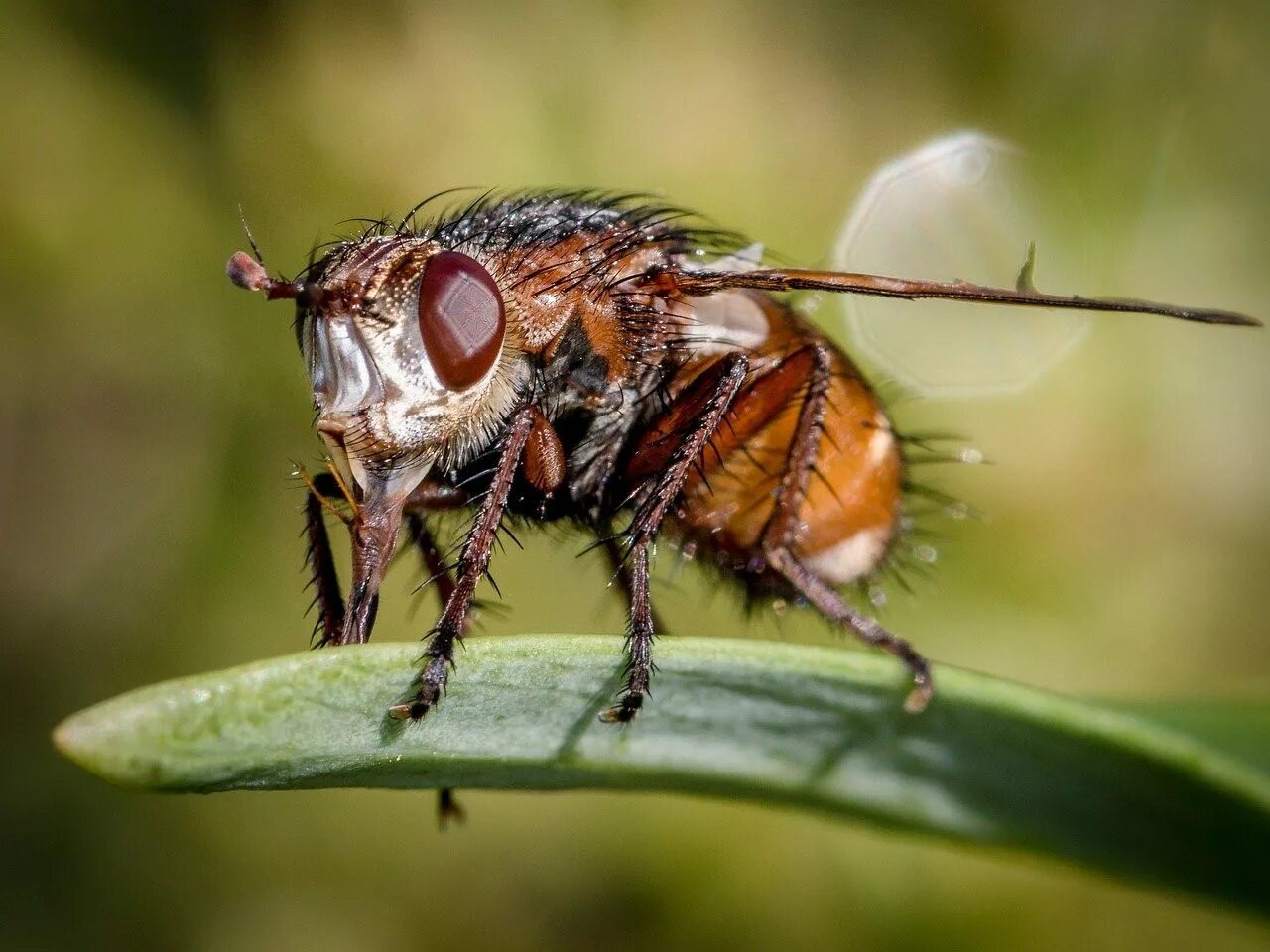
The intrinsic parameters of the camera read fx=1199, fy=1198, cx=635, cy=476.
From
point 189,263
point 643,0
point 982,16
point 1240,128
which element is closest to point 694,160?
point 643,0

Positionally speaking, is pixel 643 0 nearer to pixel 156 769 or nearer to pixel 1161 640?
pixel 1161 640

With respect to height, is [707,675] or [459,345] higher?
[459,345]

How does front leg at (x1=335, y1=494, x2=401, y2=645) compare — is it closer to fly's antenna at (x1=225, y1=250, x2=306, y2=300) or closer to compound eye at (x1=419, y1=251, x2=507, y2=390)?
compound eye at (x1=419, y1=251, x2=507, y2=390)

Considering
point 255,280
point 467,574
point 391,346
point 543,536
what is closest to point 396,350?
point 391,346

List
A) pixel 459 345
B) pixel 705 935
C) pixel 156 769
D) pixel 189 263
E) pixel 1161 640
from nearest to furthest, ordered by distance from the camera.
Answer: pixel 156 769, pixel 459 345, pixel 705 935, pixel 189 263, pixel 1161 640

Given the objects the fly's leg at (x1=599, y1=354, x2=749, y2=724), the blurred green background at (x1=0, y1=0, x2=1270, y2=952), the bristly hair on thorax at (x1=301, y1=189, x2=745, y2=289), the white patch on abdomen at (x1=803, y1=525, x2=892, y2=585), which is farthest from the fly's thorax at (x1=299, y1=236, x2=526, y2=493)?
the blurred green background at (x1=0, y1=0, x2=1270, y2=952)

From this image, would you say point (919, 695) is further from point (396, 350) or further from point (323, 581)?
point (323, 581)
